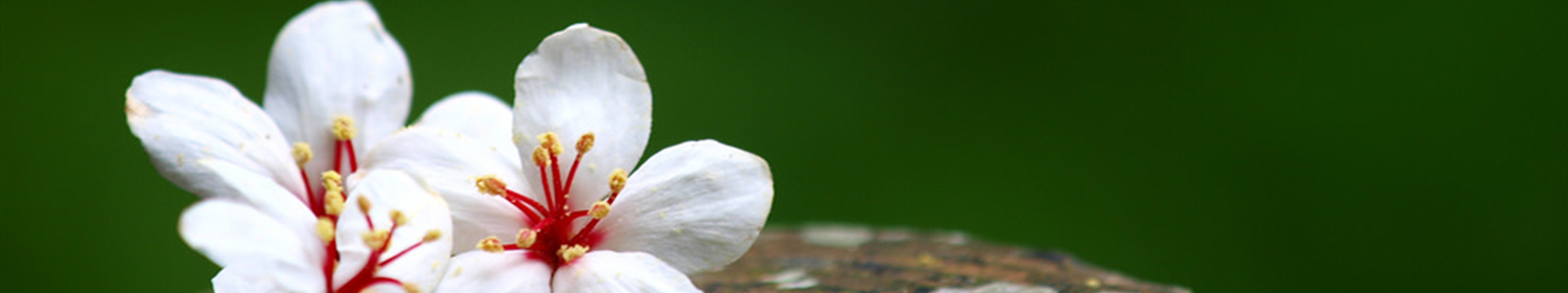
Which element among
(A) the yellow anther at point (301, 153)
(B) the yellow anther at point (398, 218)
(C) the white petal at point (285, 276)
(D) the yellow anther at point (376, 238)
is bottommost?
(C) the white petal at point (285, 276)

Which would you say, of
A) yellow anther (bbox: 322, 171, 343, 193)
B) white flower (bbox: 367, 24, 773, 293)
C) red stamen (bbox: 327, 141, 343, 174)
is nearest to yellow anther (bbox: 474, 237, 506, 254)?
white flower (bbox: 367, 24, 773, 293)

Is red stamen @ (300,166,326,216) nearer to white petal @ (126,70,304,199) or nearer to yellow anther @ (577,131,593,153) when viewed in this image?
white petal @ (126,70,304,199)

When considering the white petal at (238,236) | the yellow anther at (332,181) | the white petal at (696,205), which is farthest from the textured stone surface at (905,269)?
the white petal at (238,236)

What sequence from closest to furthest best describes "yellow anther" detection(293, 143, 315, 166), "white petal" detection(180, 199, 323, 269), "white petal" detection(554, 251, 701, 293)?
"white petal" detection(180, 199, 323, 269) < "white petal" detection(554, 251, 701, 293) < "yellow anther" detection(293, 143, 315, 166)

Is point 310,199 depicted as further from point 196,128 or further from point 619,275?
point 619,275

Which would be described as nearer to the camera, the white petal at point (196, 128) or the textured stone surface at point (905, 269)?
the white petal at point (196, 128)

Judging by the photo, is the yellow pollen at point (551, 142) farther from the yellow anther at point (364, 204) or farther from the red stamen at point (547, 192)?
the yellow anther at point (364, 204)
